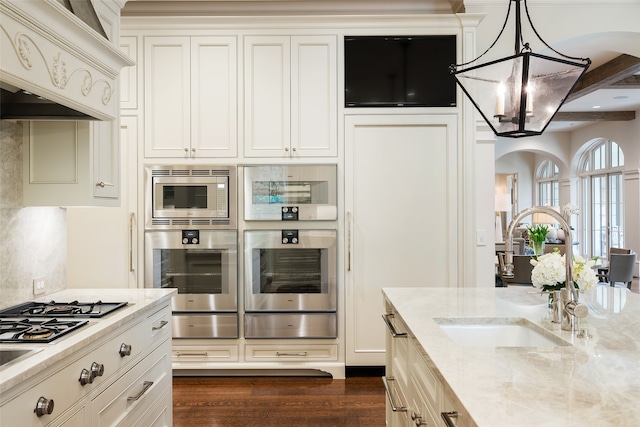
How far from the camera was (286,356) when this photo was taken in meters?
3.38

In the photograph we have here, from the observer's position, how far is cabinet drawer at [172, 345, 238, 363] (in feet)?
11.1

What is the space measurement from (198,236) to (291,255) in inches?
29.2

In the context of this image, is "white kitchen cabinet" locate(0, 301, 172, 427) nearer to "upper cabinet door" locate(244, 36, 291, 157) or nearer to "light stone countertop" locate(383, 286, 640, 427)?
"light stone countertop" locate(383, 286, 640, 427)

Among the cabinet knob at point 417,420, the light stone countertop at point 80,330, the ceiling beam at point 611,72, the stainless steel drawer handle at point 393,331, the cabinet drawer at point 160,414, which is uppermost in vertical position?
the ceiling beam at point 611,72

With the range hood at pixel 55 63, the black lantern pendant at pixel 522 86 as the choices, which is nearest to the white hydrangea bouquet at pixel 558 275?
the black lantern pendant at pixel 522 86

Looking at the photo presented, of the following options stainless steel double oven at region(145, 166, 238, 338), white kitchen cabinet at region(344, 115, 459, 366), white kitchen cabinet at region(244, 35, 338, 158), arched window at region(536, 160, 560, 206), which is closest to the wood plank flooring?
white kitchen cabinet at region(344, 115, 459, 366)

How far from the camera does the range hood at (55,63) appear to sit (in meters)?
1.37

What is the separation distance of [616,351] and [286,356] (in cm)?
254

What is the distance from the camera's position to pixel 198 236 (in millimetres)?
3305

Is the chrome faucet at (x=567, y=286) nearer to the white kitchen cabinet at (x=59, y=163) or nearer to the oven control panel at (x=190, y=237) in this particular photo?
the white kitchen cabinet at (x=59, y=163)

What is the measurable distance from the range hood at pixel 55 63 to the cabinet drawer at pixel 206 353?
2037mm

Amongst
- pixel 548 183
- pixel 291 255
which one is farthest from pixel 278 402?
pixel 548 183

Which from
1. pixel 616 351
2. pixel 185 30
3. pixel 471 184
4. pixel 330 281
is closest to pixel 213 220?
pixel 330 281

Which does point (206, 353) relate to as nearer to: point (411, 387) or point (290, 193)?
point (290, 193)
